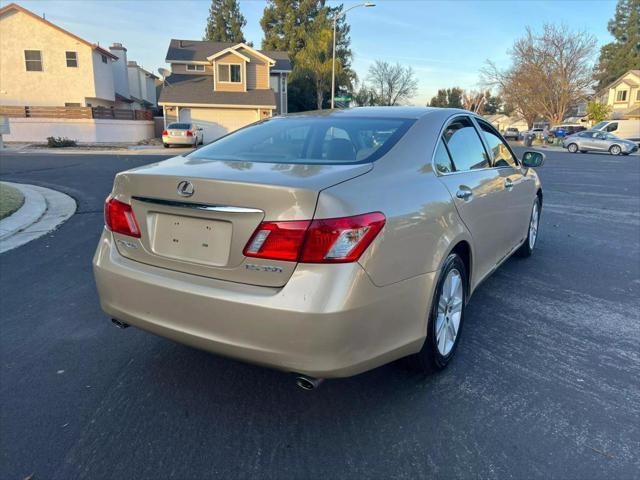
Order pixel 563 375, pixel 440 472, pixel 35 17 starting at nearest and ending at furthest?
pixel 440 472
pixel 563 375
pixel 35 17

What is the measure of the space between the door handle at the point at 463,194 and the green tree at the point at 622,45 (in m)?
83.0

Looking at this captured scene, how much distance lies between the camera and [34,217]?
7.50 meters

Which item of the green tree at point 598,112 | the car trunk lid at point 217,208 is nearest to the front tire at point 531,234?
the car trunk lid at point 217,208

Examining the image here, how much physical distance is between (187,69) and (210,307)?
129 feet

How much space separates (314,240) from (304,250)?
0.06 metres

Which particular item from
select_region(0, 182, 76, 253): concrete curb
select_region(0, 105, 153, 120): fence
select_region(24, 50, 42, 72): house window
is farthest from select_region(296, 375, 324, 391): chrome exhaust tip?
select_region(24, 50, 42, 72): house window

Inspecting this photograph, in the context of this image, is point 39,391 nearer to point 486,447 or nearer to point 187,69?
→ point 486,447

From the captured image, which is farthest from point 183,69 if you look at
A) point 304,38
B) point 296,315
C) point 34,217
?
point 296,315

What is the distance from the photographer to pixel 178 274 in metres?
2.51

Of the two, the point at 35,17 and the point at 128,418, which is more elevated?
the point at 35,17

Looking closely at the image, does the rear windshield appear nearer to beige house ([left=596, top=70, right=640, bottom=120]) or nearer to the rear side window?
the rear side window

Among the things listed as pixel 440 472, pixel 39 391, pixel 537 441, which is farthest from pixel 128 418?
pixel 537 441

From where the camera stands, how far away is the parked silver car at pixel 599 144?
28.4 m

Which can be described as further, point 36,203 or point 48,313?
point 36,203
